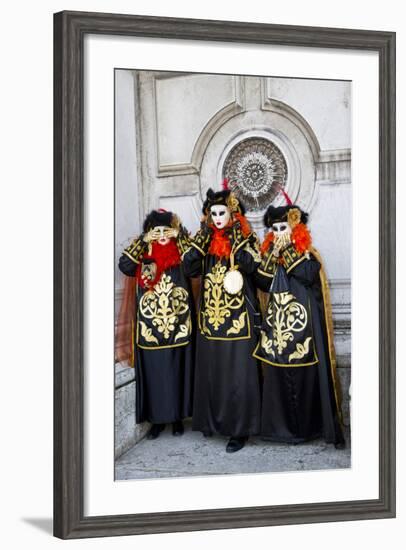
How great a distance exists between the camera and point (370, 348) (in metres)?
2.73

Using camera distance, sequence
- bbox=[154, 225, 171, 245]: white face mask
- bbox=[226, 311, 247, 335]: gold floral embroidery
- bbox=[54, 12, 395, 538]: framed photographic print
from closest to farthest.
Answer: bbox=[54, 12, 395, 538]: framed photographic print → bbox=[154, 225, 171, 245]: white face mask → bbox=[226, 311, 247, 335]: gold floral embroidery

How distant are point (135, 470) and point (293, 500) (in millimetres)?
417

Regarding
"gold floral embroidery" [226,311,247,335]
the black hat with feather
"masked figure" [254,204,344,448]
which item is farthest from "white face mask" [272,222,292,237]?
"gold floral embroidery" [226,311,247,335]

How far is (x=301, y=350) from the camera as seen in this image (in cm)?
273

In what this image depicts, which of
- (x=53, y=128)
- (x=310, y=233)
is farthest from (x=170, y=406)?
(x=53, y=128)

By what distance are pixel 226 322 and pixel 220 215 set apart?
28cm

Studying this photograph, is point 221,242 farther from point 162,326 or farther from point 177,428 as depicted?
point 177,428

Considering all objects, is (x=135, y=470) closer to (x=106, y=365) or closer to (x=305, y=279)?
(x=106, y=365)

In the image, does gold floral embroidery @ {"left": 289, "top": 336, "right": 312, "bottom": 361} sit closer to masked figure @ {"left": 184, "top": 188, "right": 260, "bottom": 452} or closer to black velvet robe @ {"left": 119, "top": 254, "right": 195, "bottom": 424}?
masked figure @ {"left": 184, "top": 188, "right": 260, "bottom": 452}

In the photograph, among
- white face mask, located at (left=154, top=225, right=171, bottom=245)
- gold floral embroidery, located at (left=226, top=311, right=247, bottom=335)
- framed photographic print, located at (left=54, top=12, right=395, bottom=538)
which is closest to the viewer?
framed photographic print, located at (left=54, top=12, right=395, bottom=538)

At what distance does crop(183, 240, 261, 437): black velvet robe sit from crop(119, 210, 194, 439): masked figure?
1.3 inches

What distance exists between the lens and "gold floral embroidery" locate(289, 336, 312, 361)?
2727mm

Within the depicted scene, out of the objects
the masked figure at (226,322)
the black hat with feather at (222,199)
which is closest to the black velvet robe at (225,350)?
the masked figure at (226,322)

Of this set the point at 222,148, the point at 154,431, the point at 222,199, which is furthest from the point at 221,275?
the point at 154,431
